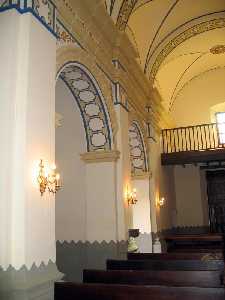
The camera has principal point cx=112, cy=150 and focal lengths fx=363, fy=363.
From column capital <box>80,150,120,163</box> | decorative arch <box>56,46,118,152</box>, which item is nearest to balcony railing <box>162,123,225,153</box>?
decorative arch <box>56,46,118,152</box>

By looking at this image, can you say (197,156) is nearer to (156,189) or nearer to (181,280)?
(156,189)

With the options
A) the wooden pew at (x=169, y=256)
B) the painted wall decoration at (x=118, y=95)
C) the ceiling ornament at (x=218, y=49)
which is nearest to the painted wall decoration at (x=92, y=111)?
the painted wall decoration at (x=118, y=95)

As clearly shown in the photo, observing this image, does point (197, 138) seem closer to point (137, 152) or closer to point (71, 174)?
point (137, 152)

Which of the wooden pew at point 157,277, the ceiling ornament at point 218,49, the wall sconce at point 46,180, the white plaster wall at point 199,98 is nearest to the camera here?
the wall sconce at point 46,180

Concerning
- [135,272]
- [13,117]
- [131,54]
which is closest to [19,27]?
[13,117]

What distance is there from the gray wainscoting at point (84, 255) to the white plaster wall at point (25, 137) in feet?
9.20

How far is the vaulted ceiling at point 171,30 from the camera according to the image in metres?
10.2

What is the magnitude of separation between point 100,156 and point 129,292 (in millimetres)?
3937

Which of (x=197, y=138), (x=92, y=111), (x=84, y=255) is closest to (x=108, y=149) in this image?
(x=92, y=111)

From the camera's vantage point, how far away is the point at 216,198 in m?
15.4

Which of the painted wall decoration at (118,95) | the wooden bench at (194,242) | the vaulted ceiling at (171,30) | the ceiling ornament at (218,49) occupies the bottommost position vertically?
the wooden bench at (194,242)

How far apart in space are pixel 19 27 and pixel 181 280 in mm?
4366

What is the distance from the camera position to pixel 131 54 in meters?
9.79

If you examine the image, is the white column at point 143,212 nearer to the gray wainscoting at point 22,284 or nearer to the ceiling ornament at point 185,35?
the ceiling ornament at point 185,35
